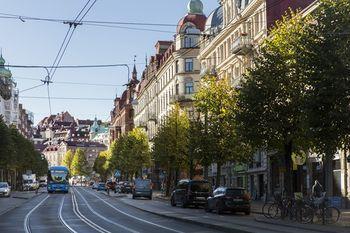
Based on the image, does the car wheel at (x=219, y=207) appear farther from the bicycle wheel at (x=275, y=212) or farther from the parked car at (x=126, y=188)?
the parked car at (x=126, y=188)

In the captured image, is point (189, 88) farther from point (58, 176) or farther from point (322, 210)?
point (322, 210)

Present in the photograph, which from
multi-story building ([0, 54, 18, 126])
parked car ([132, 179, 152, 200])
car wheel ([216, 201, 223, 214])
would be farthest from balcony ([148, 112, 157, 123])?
car wheel ([216, 201, 223, 214])

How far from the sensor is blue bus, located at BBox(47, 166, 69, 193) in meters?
79.6

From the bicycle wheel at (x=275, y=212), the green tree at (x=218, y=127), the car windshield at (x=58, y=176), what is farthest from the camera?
the car windshield at (x=58, y=176)

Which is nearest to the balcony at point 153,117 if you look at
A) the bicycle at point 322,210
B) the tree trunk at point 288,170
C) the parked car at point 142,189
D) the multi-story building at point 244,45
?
the multi-story building at point 244,45

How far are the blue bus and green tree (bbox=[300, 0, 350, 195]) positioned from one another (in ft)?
196

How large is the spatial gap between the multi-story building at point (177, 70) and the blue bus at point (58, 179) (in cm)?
1575

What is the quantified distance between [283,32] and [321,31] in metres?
8.49

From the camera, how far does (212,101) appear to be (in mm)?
46094

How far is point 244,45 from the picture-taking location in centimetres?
5500

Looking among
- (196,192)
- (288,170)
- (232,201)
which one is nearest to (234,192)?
(232,201)

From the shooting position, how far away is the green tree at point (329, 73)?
21844 mm

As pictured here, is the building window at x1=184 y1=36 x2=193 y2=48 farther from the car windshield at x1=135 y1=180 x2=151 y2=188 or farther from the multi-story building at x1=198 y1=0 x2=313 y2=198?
the car windshield at x1=135 y1=180 x2=151 y2=188

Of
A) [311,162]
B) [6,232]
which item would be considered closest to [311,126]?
[6,232]
